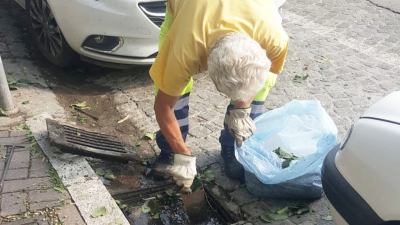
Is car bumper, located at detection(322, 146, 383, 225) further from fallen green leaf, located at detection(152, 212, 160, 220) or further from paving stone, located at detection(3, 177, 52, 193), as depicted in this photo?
paving stone, located at detection(3, 177, 52, 193)

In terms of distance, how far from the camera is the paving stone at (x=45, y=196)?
9.70 feet

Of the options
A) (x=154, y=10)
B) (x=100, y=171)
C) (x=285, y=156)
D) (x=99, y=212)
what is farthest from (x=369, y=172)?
(x=154, y=10)

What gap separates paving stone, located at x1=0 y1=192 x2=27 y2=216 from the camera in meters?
2.85

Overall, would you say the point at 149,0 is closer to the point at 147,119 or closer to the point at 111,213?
the point at 147,119

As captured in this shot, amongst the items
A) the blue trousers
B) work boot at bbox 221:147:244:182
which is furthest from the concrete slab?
work boot at bbox 221:147:244:182

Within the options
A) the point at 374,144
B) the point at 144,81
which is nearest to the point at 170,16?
the point at 374,144

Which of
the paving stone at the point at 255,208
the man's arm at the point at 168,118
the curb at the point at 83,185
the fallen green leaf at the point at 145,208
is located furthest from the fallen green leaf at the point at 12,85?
the paving stone at the point at 255,208

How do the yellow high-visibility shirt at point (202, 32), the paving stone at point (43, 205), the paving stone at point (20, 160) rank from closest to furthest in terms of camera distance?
1. the yellow high-visibility shirt at point (202, 32)
2. the paving stone at point (43, 205)
3. the paving stone at point (20, 160)

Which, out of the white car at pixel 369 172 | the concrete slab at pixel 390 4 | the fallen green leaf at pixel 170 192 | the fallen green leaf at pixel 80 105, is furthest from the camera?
the concrete slab at pixel 390 4

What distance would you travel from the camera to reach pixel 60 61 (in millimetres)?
4605

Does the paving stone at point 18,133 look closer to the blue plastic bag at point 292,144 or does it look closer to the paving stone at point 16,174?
the paving stone at point 16,174

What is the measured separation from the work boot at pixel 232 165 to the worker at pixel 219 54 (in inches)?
16.3

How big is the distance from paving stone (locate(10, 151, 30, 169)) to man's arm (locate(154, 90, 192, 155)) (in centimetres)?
109

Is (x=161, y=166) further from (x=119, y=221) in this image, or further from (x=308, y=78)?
(x=308, y=78)
